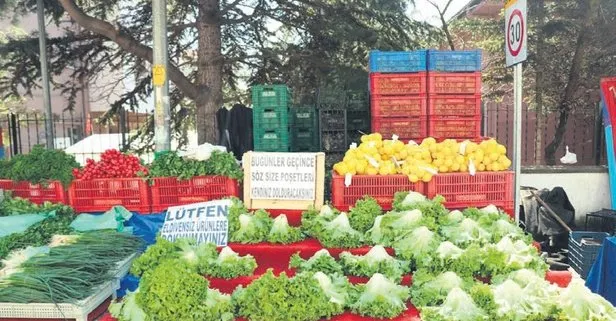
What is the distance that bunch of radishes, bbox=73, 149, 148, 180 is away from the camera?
5703mm

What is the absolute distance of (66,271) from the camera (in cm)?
387

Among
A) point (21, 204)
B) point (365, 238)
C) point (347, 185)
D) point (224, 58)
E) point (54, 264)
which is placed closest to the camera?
point (54, 264)

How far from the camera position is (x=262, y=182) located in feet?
16.5

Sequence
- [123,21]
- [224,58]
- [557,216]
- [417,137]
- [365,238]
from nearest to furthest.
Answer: [365,238] → [417,137] → [557,216] → [224,58] → [123,21]

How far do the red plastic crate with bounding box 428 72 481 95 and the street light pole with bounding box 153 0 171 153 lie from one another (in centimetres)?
370

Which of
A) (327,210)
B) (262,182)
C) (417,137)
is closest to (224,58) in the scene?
(417,137)

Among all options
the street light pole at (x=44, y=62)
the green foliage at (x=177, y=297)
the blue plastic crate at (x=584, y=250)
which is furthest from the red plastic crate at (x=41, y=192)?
the blue plastic crate at (x=584, y=250)

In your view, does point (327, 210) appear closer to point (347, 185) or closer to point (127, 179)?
point (347, 185)

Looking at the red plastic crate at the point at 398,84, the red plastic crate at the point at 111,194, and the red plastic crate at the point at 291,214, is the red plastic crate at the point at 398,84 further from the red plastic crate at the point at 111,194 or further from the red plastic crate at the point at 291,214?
the red plastic crate at the point at 111,194

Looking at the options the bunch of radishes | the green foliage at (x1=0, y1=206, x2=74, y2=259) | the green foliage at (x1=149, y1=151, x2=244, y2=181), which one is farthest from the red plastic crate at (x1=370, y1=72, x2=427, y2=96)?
the green foliage at (x1=0, y1=206, x2=74, y2=259)

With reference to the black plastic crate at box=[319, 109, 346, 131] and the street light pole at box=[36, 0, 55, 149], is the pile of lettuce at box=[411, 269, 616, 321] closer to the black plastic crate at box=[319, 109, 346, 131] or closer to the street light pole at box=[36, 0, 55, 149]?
the black plastic crate at box=[319, 109, 346, 131]

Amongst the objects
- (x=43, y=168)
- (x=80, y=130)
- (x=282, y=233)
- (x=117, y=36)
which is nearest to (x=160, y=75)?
(x=43, y=168)

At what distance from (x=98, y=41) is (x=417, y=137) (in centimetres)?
892

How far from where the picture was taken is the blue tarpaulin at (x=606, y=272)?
5027mm
